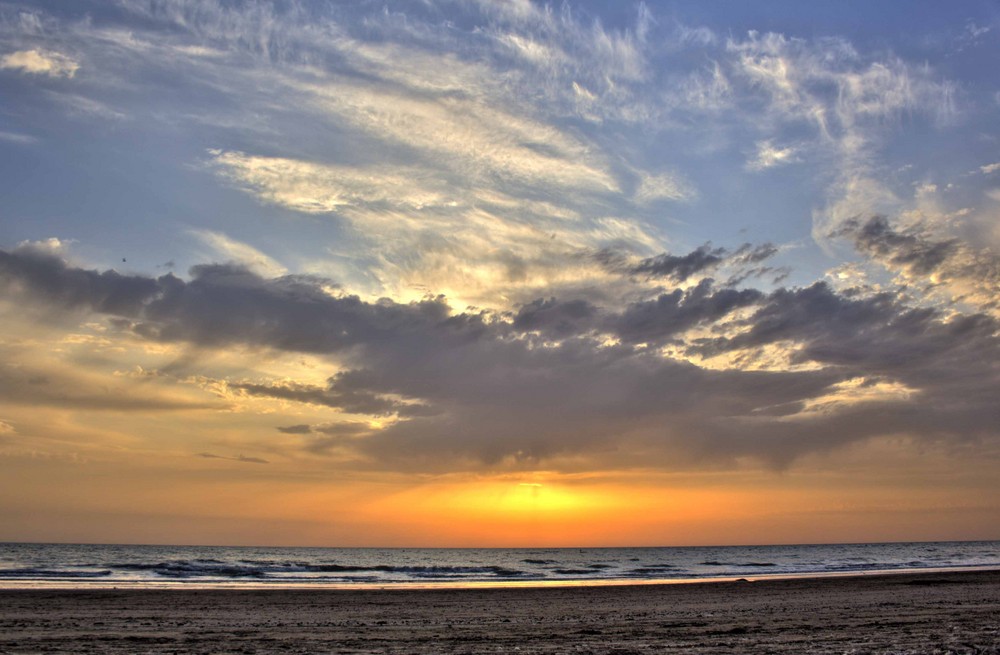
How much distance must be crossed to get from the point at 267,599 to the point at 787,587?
1159 inches

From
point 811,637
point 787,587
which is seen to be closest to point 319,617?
point 811,637

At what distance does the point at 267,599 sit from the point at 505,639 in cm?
1804

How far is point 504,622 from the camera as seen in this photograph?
23.1 metres

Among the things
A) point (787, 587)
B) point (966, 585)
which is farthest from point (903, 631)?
point (966, 585)

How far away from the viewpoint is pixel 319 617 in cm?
2492

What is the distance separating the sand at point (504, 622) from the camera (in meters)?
17.2

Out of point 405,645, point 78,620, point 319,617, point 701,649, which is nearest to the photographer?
point 701,649

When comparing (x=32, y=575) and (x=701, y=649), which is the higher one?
(x=701, y=649)

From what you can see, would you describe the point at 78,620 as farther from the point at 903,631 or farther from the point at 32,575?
the point at 32,575

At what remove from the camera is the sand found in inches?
678

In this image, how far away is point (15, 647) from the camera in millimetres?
17266

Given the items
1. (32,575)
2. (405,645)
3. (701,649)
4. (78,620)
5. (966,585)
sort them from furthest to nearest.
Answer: (32,575) → (966,585) → (78,620) → (405,645) → (701,649)

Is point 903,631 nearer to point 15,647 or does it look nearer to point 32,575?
point 15,647

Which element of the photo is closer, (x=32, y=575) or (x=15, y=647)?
(x=15, y=647)
